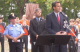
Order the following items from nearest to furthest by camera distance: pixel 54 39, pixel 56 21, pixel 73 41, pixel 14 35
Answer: pixel 54 39 < pixel 56 21 < pixel 14 35 < pixel 73 41

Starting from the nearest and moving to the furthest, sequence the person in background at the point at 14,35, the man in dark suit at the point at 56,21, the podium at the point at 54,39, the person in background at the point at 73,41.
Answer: the podium at the point at 54,39 → the man in dark suit at the point at 56,21 → the person in background at the point at 14,35 → the person in background at the point at 73,41

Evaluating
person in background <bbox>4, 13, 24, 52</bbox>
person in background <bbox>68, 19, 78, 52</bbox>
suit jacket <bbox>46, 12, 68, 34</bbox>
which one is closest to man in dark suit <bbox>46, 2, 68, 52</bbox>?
suit jacket <bbox>46, 12, 68, 34</bbox>

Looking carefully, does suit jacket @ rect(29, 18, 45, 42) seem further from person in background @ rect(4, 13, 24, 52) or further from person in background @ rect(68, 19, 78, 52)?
person in background @ rect(68, 19, 78, 52)

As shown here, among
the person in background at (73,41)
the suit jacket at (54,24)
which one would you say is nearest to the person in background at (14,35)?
the suit jacket at (54,24)

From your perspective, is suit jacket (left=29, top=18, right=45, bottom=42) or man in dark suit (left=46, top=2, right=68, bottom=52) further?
suit jacket (left=29, top=18, right=45, bottom=42)

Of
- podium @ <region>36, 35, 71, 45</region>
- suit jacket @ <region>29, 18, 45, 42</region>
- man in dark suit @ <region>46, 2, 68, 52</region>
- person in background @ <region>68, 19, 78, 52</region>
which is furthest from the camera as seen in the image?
person in background @ <region>68, 19, 78, 52</region>

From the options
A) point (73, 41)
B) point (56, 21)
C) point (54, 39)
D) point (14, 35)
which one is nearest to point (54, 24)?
point (56, 21)

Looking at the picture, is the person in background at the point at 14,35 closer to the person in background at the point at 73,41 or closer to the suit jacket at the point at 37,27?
the suit jacket at the point at 37,27

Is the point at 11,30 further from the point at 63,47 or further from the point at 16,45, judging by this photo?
the point at 63,47

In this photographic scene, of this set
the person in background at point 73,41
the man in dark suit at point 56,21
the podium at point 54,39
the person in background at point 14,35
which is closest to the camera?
the podium at point 54,39

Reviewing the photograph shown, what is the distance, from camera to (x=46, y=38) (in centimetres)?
793

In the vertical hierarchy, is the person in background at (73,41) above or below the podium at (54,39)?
below

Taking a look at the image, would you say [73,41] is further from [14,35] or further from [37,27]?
[14,35]

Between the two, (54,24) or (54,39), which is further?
(54,24)
